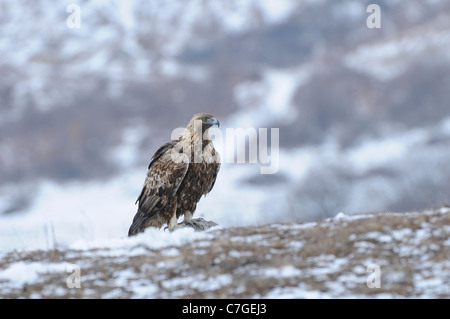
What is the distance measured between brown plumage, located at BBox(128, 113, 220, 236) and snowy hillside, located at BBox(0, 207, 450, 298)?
2.15 metres

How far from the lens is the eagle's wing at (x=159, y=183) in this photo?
12422 mm

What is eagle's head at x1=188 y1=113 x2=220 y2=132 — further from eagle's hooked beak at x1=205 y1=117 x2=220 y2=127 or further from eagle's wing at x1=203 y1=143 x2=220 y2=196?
eagle's wing at x1=203 y1=143 x2=220 y2=196

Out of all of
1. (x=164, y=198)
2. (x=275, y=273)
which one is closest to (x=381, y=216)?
(x=275, y=273)

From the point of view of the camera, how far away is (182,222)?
12812mm

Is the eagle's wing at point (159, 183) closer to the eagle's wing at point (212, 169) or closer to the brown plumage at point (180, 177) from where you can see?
the brown plumage at point (180, 177)

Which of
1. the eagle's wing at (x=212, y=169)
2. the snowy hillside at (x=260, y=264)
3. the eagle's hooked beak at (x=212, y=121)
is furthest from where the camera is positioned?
the eagle's wing at (x=212, y=169)

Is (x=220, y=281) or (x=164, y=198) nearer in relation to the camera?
(x=220, y=281)

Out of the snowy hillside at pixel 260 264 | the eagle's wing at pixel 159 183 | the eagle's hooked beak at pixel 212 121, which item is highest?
the eagle's hooked beak at pixel 212 121

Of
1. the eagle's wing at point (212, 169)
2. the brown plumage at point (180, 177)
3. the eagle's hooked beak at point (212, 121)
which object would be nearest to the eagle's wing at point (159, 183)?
the brown plumage at point (180, 177)

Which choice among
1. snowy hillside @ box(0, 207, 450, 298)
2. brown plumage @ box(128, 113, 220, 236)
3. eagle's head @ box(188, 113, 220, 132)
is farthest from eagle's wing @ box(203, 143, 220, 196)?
snowy hillside @ box(0, 207, 450, 298)

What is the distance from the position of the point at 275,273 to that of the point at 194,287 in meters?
1.13

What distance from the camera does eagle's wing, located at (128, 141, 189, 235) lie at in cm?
1242
